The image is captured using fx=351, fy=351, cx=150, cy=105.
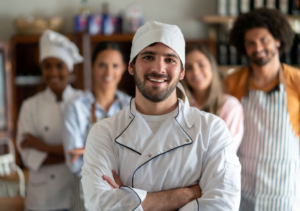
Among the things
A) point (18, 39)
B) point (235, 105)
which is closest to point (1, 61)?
point (18, 39)

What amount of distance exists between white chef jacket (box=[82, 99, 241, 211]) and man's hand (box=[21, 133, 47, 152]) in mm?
868

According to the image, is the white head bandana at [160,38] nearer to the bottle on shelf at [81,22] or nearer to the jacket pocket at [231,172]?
the jacket pocket at [231,172]

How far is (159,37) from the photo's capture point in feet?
4.11

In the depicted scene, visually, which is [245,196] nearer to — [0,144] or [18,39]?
[0,144]

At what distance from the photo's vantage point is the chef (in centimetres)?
210

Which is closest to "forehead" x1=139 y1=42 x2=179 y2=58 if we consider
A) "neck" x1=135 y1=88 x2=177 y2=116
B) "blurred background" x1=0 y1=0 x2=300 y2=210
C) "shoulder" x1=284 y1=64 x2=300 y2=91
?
"neck" x1=135 y1=88 x2=177 y2=116

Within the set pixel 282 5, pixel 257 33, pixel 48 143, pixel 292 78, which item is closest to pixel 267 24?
pixel 257 33

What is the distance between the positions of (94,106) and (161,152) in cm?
82

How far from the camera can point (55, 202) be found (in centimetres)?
213

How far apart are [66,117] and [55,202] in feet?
1.89

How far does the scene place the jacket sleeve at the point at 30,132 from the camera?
6.84 ft

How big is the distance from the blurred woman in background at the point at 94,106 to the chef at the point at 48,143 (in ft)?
0.69

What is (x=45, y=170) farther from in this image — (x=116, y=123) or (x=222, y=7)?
(x=222, y=7)

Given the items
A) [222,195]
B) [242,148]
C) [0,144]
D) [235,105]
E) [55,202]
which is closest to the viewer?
[222,195]
